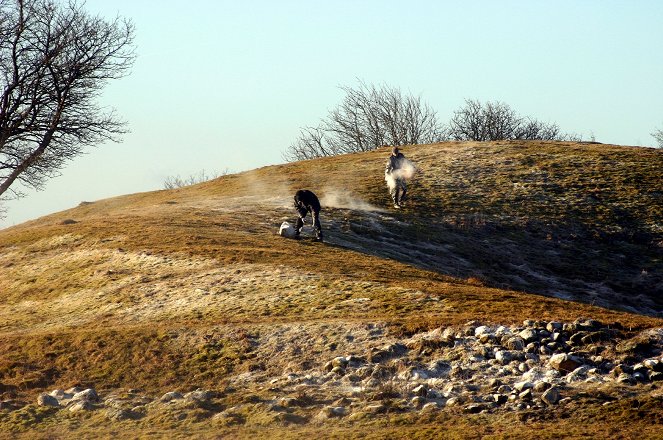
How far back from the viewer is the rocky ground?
1519 cm

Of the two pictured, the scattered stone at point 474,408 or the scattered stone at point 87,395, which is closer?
the scattered stone at point 474,408

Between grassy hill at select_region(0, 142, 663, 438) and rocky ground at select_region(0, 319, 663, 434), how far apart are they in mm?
95

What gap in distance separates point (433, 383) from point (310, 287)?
324 inches

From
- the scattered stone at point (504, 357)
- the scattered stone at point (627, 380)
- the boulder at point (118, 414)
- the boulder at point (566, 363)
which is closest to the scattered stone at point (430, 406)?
the scattered stone at point (504, 357)

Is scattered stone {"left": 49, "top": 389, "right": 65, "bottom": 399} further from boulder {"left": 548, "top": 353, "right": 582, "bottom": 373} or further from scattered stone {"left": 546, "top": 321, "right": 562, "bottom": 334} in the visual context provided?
scattered stone {"left": 546, "top": 321, "right": 562, "bottom": 334}

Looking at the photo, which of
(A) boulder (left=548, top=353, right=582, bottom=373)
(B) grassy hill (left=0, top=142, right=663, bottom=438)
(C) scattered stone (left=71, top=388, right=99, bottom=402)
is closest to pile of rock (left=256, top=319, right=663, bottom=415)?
(A) boulder (left=548, top=353, right=582, bottom=373)

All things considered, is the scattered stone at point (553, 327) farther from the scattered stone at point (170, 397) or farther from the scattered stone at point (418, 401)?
the scattered stone at point (170, 397)

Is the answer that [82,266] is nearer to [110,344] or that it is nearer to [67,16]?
[110,344]

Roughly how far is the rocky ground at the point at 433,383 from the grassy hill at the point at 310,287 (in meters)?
0.10

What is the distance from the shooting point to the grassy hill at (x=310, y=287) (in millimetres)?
16172

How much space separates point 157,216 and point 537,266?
1578 centimetres

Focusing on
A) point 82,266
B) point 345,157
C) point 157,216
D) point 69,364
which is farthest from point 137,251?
point 345,157

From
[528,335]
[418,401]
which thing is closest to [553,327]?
[528,335]

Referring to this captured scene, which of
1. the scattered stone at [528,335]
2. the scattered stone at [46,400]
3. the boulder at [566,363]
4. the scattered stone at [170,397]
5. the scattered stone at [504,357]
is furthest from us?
the scattered stone at [46,400]
